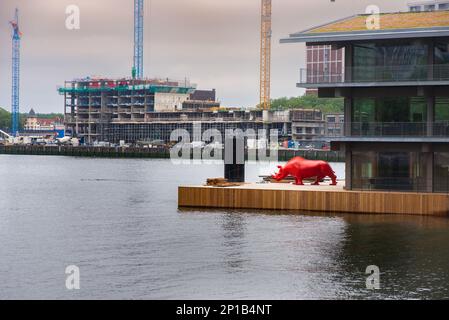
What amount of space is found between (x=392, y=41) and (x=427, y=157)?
7.82 metres

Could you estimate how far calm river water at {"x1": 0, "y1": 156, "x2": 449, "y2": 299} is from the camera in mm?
38156

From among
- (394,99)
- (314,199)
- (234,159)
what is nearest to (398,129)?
(394,99)

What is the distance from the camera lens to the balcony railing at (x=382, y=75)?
60.5 meters

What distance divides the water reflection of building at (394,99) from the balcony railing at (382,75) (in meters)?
0.06

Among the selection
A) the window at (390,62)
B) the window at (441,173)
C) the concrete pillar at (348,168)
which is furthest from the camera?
the concrete pillar at (348,168)

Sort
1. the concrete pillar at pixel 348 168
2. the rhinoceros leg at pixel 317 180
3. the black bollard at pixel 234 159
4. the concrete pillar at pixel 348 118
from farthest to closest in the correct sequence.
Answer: the black bollard at pixel 234 159, the rhinoceros leg at pixel 317 180, the concrete pillar at pixel 348 168, the concrete pillar at pixel 348 118

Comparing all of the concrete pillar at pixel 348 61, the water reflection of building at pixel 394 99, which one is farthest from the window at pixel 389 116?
the concrete pillar at pixel 348 61

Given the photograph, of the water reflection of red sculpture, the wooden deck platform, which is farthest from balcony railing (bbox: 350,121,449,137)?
the water reflection of red sculpture

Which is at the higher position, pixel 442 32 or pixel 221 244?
pixel 442 32

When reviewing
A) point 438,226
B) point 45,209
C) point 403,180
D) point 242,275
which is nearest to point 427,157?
point 403,180

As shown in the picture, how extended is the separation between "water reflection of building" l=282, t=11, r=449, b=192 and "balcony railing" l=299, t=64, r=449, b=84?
0.06 meters

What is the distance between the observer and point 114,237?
174 ft

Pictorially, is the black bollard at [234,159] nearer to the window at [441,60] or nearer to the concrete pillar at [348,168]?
the concrete pillar at [348,168]
